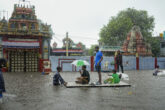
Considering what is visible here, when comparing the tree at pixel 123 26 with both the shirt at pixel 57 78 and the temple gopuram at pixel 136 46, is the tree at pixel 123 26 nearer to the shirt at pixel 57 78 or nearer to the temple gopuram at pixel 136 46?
the temple gopuram at pixel 136 46

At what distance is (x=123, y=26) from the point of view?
4491cm

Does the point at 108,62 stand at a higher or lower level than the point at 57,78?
higher

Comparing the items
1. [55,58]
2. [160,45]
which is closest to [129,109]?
[55,58]

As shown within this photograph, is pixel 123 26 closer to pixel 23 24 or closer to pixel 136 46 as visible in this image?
pixel 136 46

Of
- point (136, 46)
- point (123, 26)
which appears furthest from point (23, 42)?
point (123, 26)

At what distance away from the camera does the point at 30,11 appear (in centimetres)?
2591

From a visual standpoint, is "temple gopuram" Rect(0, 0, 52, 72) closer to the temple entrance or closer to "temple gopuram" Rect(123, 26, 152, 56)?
the temple entrance

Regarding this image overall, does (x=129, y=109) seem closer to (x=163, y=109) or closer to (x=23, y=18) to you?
(x=163, y=109)

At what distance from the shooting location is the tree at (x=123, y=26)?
149 feet

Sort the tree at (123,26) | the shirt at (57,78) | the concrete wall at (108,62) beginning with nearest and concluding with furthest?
the shirt at (57,78), the concrete wall at (108,62), the tree at (123,26)

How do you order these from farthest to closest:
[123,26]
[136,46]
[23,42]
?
[123,26], [136,46], [23,42]

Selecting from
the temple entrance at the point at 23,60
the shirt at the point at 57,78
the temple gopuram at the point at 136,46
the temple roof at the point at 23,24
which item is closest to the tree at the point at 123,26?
the temple gopuram at the point at 136,46

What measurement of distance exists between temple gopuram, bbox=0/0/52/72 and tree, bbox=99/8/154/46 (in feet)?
78.9

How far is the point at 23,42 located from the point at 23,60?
2376 millimetres
